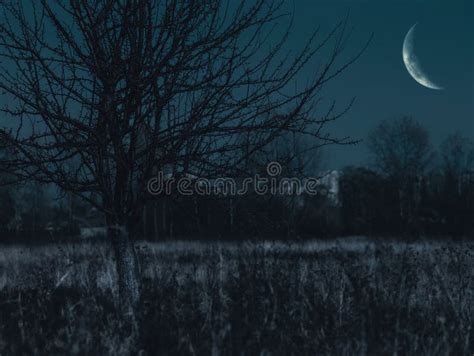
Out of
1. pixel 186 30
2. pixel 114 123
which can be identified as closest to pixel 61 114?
pixel 114 123

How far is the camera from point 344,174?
4256 cm

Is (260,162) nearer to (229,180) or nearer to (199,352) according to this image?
(229,180)

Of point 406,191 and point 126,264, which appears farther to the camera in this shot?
point 406,191

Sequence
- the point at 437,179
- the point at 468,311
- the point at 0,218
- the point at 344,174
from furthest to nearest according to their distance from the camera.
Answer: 1. the point at 437,179
2. the point at 344,174
3. the point at 0,218
4. the point at 468,311

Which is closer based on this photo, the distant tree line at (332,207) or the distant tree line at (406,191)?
the distant tree line at (332,207)

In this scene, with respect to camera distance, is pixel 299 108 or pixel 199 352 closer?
pixel 199 352

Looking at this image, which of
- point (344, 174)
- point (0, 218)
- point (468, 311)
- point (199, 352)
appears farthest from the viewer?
point (344, 174)

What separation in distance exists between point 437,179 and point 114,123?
1783 inches

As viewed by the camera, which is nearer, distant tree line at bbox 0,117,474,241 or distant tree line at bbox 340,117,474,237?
distant tree line at bbox 0,117,474,241

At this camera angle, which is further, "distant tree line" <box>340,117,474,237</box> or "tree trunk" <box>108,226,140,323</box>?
"distant tree line" <box>340,117,474,237</box>

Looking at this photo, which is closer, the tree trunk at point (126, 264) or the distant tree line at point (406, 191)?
the tree trunk at point (126, 264)

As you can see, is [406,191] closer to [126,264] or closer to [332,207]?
[332,207]

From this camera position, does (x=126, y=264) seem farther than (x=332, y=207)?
No

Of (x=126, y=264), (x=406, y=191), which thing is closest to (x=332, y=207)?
(x=406, y=191)
